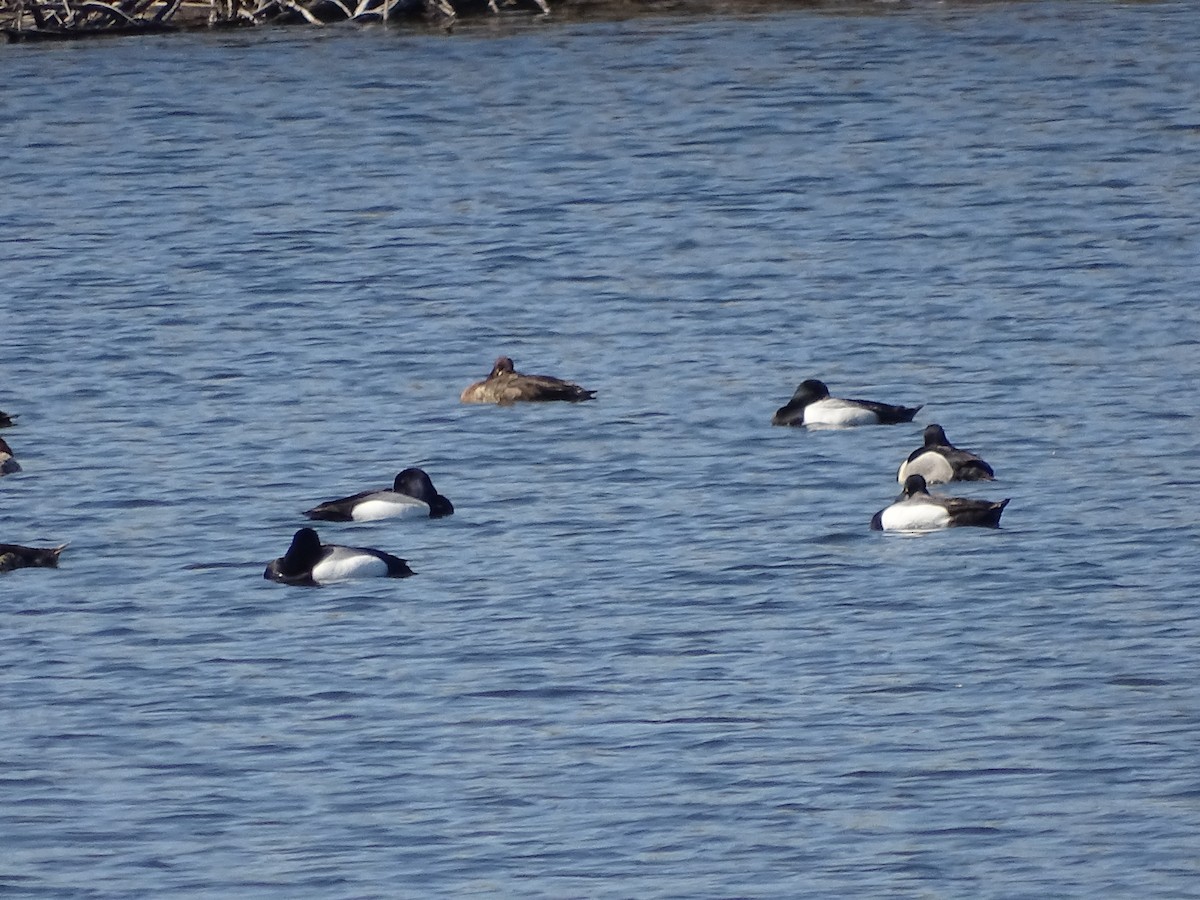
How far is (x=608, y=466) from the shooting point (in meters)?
19.4

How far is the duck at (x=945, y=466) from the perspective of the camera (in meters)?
18.1

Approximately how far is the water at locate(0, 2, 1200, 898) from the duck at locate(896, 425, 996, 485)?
16cm

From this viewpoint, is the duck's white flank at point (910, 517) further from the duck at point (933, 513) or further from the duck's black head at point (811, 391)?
the duck's black head at point (811, 391)

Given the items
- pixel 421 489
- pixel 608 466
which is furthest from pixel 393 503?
pixel 608 466

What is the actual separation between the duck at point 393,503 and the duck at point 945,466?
3247mm

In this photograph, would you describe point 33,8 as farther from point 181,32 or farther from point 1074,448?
point 1074,448

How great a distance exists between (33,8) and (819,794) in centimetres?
2815

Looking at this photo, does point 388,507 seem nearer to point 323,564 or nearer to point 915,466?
point 323,564

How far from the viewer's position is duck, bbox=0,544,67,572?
16312mm

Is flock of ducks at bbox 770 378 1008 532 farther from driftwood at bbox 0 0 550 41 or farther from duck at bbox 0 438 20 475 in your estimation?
driftwood at bbox 0 0 550 41

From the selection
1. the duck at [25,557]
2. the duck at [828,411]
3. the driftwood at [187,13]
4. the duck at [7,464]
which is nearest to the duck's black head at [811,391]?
the duck at [828,411]

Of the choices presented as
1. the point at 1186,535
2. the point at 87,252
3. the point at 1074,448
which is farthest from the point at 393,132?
the point at 1186,535

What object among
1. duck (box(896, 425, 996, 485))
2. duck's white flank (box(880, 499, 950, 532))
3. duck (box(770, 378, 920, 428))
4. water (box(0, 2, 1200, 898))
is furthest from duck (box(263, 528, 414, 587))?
duck (box(770, 378, 920, 428))

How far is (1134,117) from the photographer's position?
33594mm
